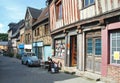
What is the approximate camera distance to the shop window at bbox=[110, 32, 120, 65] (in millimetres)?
12445

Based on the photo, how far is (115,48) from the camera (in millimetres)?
12688

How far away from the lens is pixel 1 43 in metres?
94.1

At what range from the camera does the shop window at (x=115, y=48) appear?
1245cm

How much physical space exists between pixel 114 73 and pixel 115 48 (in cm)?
138

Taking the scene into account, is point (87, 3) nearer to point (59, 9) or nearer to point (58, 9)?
point (59, 9)

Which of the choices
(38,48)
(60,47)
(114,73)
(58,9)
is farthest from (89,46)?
(38,48)

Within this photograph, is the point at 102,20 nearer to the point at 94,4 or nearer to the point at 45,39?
the point at 94,4

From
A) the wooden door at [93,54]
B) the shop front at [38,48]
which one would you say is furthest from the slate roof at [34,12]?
the wooden door at [93,54]

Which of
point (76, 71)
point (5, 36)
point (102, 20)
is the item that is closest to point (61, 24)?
point (76, 71)

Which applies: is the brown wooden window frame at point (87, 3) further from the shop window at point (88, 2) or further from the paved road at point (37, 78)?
the paved road at point (37, 78)

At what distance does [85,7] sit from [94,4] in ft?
4.39

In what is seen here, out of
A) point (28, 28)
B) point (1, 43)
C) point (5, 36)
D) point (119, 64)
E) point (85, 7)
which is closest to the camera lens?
point (119, 64)

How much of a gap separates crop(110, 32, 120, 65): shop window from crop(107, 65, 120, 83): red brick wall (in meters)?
0.36

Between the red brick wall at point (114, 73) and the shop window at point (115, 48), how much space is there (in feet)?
1.18
